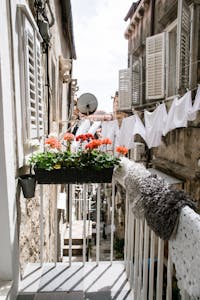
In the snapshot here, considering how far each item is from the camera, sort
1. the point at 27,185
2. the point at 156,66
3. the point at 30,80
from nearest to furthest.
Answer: the point at 27,185, the point at 30,80, the point at 156,66

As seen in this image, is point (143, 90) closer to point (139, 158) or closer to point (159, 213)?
point (139, 158)

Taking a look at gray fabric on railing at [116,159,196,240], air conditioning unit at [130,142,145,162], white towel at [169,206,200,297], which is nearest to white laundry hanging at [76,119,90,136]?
air conditioning unit at [130,142,145,162]

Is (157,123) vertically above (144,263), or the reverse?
(157,123)

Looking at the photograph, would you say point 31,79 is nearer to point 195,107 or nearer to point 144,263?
point 144,263

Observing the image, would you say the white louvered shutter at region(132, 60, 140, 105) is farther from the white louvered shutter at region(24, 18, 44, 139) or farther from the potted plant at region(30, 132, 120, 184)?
the potted plant at region(30, 132, 120, 184)

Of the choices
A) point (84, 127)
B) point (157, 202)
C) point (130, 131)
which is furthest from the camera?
point (84, 127)

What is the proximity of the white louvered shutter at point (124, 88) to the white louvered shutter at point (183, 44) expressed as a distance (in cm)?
460

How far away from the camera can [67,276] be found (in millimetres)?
2561

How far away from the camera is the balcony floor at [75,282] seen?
7.56 feet

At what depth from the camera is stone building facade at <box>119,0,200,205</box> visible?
511cm

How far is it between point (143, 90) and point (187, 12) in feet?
12.7

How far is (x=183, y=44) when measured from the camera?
5250 millimetres

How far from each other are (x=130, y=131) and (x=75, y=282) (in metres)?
5.02

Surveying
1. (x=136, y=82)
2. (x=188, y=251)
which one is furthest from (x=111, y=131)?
(x=188, y=251)
